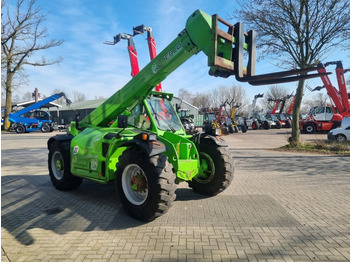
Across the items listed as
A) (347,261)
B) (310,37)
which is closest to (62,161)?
(347,261)

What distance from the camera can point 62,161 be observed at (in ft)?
20.1

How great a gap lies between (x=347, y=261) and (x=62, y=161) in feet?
18.9

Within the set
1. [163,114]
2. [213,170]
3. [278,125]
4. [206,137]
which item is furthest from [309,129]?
[163,114]

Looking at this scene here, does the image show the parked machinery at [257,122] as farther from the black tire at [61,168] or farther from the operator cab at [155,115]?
the black tire at [61,168]

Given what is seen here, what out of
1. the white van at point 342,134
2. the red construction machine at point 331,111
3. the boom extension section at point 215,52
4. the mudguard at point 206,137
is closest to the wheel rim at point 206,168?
the mudguard at point 206,137

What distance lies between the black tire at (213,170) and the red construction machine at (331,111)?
1755 centimetres

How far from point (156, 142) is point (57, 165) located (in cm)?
331

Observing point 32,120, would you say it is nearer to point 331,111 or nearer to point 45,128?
point 45,128

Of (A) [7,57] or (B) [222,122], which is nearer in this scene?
(B) [222,122]

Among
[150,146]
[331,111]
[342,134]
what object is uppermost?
[331,111]

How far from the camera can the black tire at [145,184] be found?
13.1 feet

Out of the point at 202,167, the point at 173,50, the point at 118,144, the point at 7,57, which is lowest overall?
the point at 202,167

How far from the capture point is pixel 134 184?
4.48m

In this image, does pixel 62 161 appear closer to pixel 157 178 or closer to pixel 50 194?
pixel 50 194
